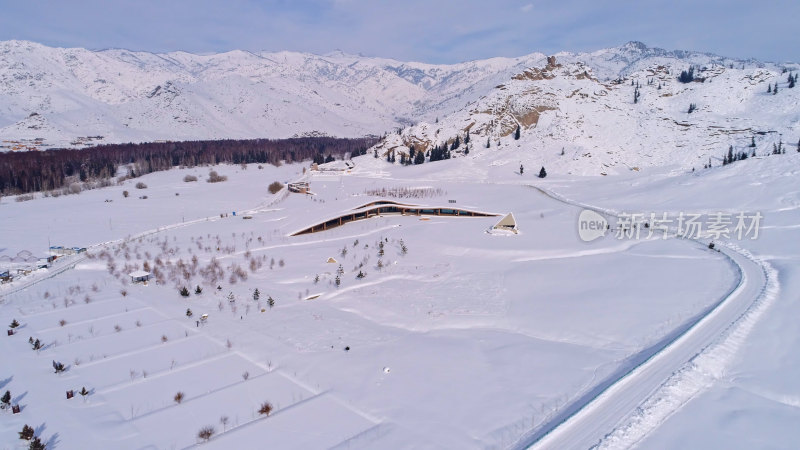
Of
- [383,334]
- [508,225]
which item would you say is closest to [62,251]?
[383,334]

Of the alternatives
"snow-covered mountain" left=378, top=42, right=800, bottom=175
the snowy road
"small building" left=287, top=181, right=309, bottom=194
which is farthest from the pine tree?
"snow-covered mountain" left=378, top=42, right=800, bottom=175

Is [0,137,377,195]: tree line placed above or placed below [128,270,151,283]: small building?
above

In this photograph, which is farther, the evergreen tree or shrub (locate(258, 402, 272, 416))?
the evergreen tree

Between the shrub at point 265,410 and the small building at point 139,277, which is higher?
the small building at point 139,277

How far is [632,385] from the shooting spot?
11.9 m

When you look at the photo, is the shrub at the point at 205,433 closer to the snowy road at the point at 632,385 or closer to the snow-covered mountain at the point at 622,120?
the snowy road at the point at 632,385

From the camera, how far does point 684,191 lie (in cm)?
4384

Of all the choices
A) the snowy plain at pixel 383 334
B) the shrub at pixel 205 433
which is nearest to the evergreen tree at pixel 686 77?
the snowy plain at pixel 383 334

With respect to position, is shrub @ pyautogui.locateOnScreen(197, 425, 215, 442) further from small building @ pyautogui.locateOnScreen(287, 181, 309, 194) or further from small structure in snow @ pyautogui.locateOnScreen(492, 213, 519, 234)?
small building @ pyautogui.locateOnScreen(287, 181, 309, 194)

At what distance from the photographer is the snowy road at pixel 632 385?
10.1 metres

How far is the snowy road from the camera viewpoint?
10.1 meters

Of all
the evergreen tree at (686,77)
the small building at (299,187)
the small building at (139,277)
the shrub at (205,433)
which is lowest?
the shrub at (205,433)

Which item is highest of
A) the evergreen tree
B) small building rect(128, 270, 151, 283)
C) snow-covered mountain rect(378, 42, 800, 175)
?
the evergreen tree

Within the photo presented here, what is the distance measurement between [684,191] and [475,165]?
107 ft
